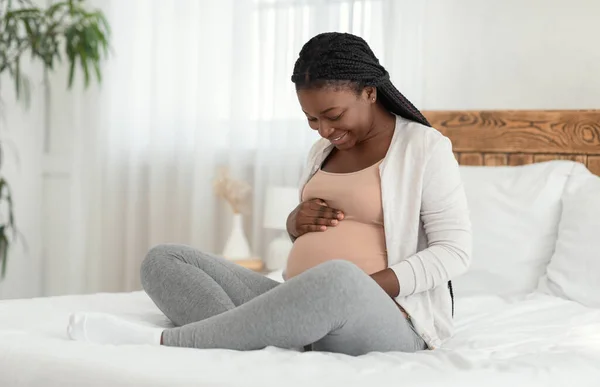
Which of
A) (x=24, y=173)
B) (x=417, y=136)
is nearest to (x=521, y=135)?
(x=417, y=136)

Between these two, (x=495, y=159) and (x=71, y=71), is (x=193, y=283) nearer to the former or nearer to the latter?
(x=495, y=159)

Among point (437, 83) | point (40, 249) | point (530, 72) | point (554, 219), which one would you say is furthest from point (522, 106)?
point (40, 249)

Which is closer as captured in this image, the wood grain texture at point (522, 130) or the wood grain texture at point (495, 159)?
the wood grain texture at point (522, 130)

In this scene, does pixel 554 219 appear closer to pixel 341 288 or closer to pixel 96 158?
pixel 341 288

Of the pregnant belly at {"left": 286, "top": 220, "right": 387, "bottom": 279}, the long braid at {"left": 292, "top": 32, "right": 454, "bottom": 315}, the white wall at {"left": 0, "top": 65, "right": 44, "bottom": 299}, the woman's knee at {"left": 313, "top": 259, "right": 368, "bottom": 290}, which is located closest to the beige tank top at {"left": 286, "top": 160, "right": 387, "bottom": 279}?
the pregnant belly at {"left": 286, "top": 220, "right": 387, "bottom": 279}

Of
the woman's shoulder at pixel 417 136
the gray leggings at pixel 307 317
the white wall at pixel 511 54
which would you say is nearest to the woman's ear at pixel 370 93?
the woman's shoulder at pixel 417 136

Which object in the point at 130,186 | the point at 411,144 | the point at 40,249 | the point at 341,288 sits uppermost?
the point at 411,144

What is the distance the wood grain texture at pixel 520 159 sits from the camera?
2.98 metres

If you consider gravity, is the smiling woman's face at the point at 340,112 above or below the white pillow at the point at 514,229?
above

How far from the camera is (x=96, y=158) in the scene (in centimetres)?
418

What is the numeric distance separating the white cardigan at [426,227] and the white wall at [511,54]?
4.19ft

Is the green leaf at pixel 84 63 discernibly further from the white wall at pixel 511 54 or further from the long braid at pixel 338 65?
the long braid at pixel 338 65

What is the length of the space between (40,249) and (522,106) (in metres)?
2.61

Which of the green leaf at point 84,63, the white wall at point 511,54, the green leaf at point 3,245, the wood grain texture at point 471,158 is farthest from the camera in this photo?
the green leaf at point 84,63
